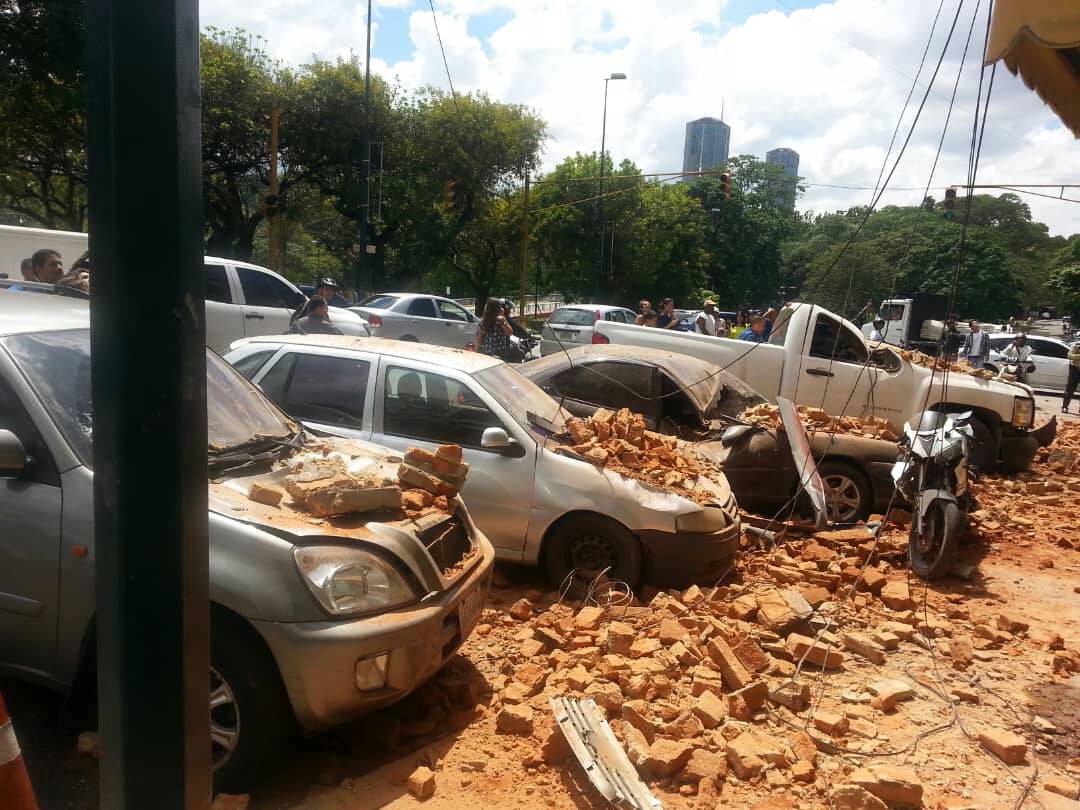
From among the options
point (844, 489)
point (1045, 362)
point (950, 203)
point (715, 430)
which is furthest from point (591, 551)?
point (1045, 362)

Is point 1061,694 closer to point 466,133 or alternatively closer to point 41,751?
point 41,751

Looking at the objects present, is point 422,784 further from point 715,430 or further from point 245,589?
point 715,430

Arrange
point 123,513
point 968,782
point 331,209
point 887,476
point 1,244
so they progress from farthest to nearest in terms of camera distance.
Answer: point 331,209
point 1,244
point 887,476
point 968,782
point 123,513

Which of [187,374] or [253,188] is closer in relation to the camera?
[187,374]

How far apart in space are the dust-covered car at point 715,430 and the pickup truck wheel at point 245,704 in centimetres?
425

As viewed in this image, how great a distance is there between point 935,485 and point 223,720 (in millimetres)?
5375

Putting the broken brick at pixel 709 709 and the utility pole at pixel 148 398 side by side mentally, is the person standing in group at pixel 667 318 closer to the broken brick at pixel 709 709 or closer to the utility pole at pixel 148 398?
the broken brick at pixel 709 709

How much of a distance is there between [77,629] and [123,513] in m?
1.75

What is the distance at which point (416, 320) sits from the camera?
17078 mm

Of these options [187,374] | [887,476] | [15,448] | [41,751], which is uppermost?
[187,374]

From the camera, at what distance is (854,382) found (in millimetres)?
9156

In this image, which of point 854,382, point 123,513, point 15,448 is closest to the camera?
point 123,513

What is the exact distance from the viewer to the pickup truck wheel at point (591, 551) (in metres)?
4.82

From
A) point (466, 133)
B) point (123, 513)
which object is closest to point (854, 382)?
point (123, 513)
